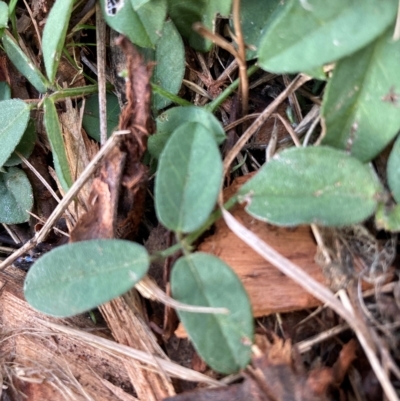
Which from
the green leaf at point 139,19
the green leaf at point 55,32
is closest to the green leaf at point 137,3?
the green leaf at point 139,19

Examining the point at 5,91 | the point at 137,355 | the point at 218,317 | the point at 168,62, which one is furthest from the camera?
the point at 5,91

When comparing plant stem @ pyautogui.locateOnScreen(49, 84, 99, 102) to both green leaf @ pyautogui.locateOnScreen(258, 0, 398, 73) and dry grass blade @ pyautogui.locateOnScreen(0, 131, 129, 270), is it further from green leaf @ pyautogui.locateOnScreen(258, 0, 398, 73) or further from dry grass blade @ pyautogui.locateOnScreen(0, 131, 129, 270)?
green leaf @ pyautogui.locateOnScreen(258, 0, 398, 73)

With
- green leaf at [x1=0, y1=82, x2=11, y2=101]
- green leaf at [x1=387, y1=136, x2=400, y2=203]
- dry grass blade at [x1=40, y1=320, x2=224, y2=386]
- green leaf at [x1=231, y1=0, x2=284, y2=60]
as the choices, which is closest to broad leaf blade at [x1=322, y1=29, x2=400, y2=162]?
green leaf at [x1=387, y1=136, x2=400, y2=203]

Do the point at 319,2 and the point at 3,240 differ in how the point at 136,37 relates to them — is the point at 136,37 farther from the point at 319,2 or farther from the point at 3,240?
the point at 3,240

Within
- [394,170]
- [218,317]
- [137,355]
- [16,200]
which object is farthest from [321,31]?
[16,200]

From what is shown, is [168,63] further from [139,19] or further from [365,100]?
[365,100]

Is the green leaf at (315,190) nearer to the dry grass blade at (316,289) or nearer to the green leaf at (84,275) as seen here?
the dry grass blade at (316,289)
